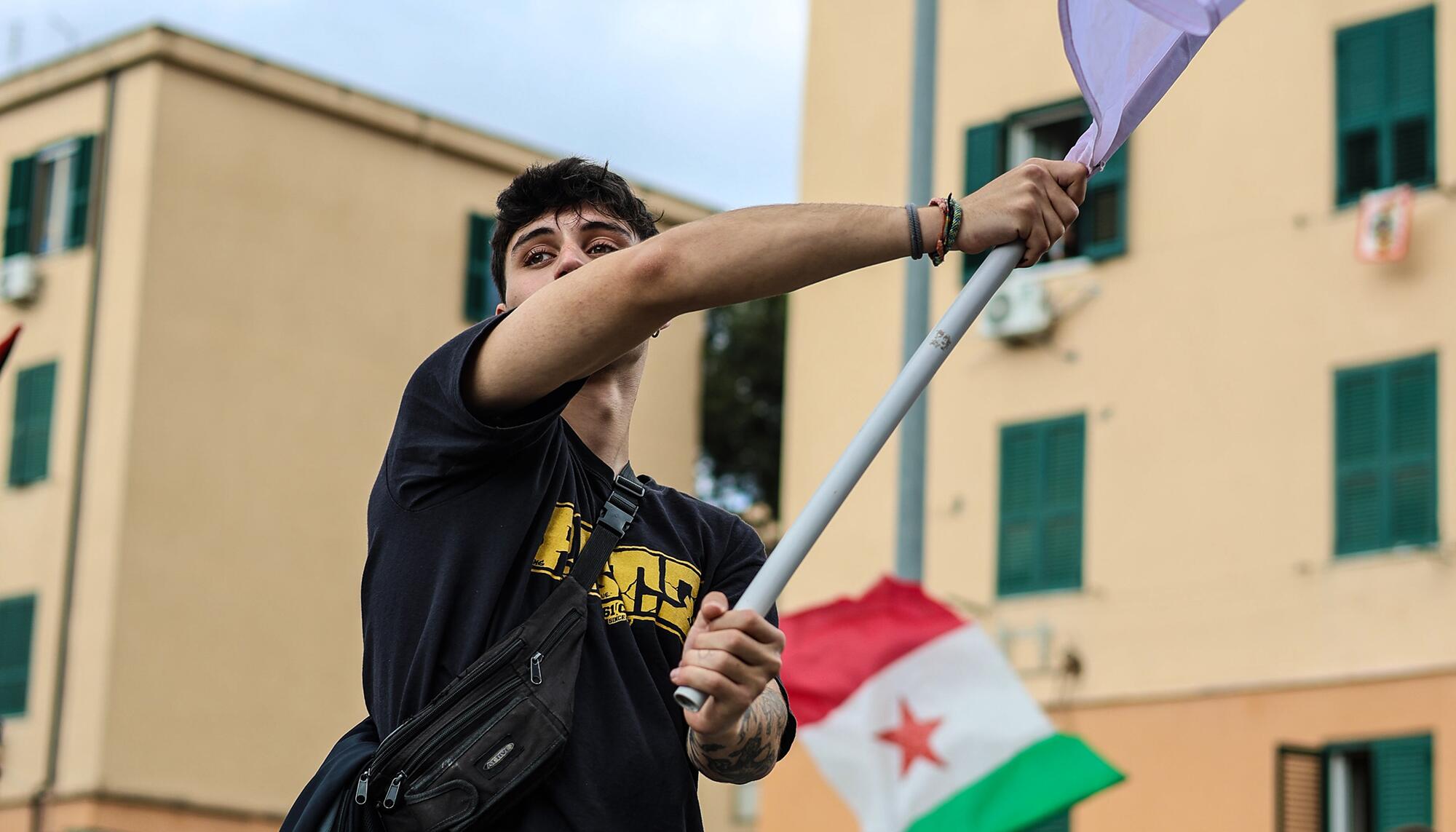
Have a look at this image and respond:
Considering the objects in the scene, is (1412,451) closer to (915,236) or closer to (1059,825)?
(1059,825)

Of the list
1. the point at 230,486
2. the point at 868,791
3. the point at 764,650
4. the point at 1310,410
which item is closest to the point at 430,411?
the point at 764,650

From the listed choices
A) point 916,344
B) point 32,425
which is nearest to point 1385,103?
point 916,344

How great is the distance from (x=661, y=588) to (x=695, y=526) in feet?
0.78

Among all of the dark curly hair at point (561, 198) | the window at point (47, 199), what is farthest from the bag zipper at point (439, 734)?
the window at point (47, 199)

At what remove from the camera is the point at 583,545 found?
13.1ft

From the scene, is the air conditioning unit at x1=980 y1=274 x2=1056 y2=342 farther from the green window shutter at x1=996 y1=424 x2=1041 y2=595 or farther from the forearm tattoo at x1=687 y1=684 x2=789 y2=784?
the forearm tattoo at x1=687 y1=684 x2=789 y2=784

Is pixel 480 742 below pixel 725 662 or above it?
below

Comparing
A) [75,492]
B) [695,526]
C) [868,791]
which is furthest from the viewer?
[75,492]

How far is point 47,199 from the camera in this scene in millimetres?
29109

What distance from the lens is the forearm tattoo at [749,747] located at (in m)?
3.91

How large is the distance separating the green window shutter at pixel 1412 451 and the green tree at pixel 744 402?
16.5m

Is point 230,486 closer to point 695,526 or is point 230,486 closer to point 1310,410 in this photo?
point 1310,410

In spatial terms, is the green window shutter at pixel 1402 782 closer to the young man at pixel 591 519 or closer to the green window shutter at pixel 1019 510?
the green window shutter at pixel 1019 510

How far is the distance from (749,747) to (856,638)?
9416mm
